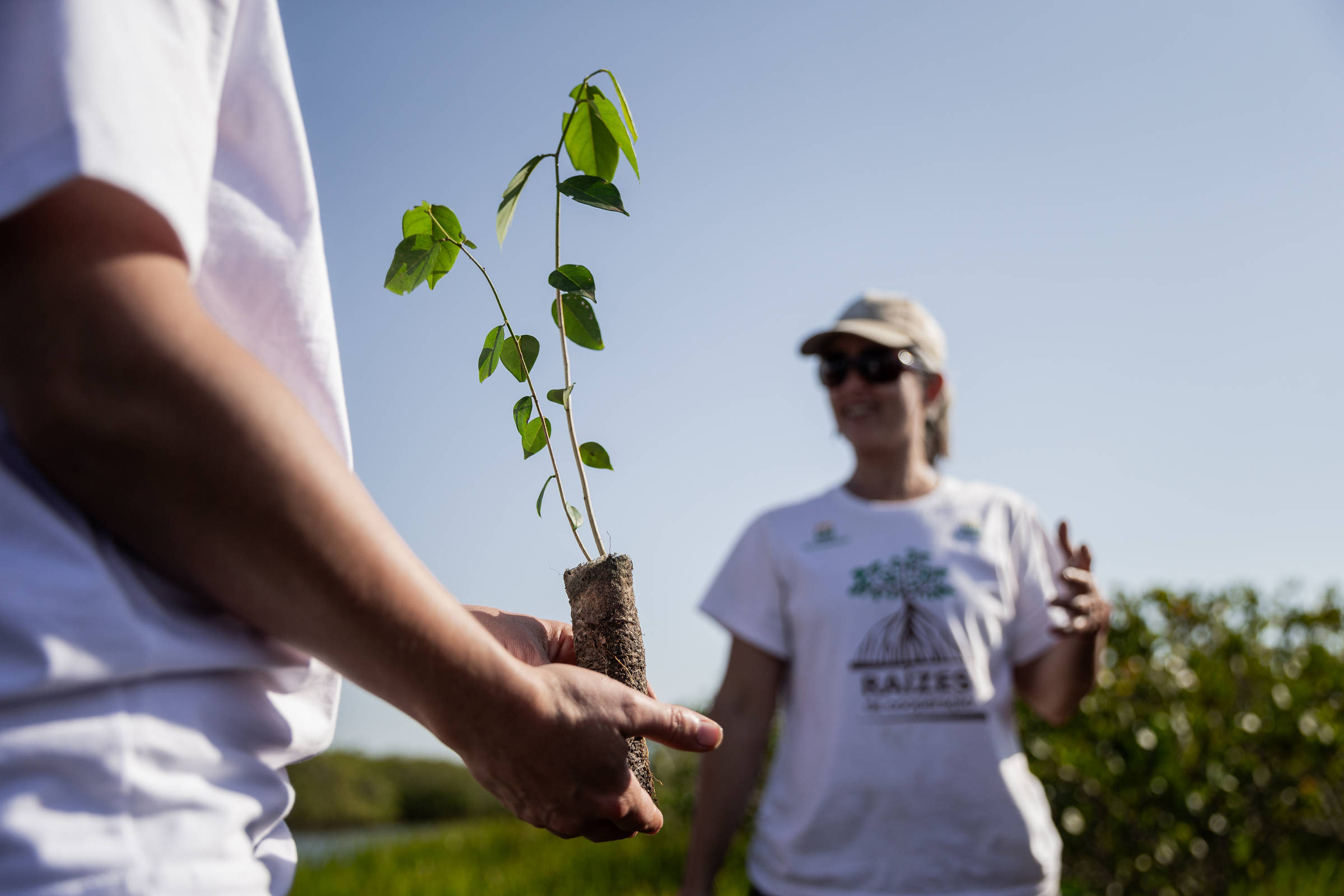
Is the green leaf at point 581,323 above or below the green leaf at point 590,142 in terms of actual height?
below

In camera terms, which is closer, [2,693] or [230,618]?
[2,693]

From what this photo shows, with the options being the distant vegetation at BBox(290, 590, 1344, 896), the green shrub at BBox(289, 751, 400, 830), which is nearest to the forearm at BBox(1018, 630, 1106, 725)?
the distant vegetation at BBox(290, 590, 1344, 896)

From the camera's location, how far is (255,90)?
89cm

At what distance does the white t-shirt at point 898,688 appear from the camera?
2.77 meters

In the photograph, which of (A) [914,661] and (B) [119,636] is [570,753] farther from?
(A) [914,661]

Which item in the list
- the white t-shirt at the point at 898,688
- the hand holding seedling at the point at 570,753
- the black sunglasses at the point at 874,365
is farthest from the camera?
the black sunglasses at the point at 874,365

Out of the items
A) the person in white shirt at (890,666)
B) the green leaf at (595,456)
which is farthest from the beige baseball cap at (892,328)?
the green leaf at (595,456)

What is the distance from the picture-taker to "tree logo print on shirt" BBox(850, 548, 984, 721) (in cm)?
286

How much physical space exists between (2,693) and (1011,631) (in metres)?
3.08

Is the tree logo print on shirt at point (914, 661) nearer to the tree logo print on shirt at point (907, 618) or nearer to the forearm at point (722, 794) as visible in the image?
the tree logo print on shirt at point (907, 618)

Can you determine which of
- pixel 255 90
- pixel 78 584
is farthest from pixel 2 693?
pixel 255 90

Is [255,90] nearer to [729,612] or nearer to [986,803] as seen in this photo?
[729,612]

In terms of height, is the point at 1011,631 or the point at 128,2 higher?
the point at 128,2

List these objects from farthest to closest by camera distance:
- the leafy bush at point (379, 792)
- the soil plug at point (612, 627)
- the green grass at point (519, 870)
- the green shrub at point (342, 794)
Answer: the leafy bush at point (379, 792) → the green shrub at point (342, 794) → the green grass at point (519, 870) → the soil plug at point (612, 627)
